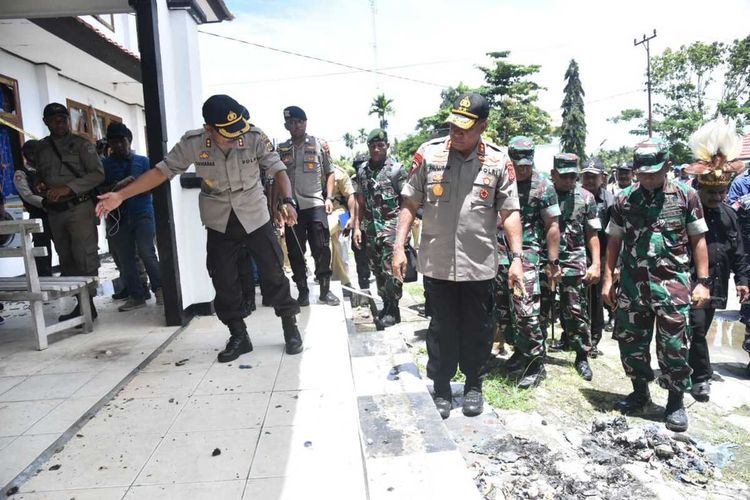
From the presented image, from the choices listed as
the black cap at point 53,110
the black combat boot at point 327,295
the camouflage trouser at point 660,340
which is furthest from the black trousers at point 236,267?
the camouflage trouser at point 660,340

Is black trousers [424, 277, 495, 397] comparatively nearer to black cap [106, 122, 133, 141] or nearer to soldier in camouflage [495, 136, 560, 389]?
soldier in camouflage [495, 136, 560, 389]

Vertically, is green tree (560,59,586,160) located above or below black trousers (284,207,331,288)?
above

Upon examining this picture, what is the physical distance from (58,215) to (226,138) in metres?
2.38

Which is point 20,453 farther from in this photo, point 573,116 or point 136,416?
point 573,116

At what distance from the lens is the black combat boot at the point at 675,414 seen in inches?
133

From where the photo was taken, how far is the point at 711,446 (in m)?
3.17

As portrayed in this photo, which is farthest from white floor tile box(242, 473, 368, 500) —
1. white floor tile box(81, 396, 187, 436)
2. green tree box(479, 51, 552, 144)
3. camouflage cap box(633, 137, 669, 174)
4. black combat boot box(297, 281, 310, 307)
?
green tree box(479, 51, 552, 144)

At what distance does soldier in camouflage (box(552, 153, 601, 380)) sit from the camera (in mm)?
4441

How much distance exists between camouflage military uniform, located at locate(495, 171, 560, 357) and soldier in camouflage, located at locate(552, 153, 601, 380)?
0.39 metres

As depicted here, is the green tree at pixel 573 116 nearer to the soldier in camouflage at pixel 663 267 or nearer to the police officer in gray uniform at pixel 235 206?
the soldier in camouflage at pixel 663 267

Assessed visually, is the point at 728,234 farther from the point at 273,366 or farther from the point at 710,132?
the point at 273,366

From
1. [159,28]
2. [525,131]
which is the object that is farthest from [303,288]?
[525,131]

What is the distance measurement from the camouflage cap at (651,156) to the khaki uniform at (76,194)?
4.54 meters

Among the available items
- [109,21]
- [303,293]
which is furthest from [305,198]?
[109,21]
